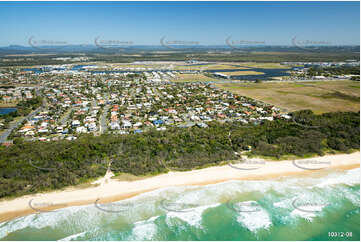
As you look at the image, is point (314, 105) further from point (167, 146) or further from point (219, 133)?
point (167, 146)

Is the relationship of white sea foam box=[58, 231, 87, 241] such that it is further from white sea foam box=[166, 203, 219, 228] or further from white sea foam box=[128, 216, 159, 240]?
white sea foam box=[166, 203, 219, 228]

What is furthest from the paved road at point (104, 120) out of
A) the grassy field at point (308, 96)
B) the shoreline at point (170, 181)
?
the grassy field at point (308, 96)

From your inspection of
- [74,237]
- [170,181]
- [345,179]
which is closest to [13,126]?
[74,237]

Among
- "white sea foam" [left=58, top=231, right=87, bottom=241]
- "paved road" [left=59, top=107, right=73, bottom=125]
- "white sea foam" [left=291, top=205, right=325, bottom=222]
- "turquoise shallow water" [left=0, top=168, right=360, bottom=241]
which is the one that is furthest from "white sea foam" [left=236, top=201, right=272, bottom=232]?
"paved road" [left=59, top=107, right=73, bottom=125]

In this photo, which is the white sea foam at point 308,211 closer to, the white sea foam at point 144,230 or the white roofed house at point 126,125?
the white sea foam at point 144,230

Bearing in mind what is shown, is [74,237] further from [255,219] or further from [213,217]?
[255,219]

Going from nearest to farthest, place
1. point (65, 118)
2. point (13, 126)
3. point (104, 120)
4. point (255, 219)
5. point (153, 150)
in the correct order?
point (255, 219), point (153, 150), point (13, 126), point (104, 120), point (65, 118)

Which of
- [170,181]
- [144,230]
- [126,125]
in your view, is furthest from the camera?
[126,125]
